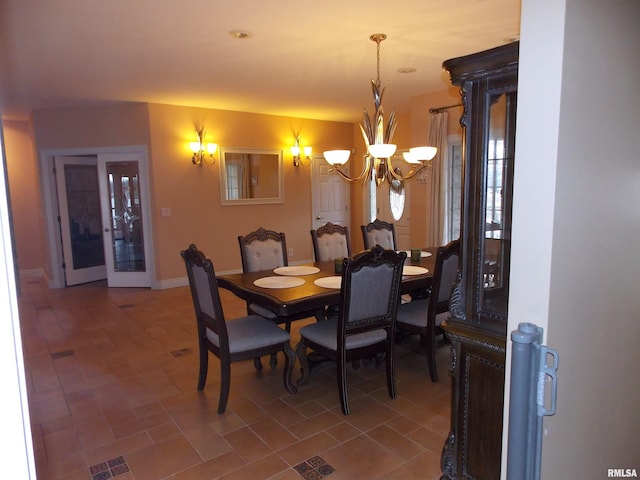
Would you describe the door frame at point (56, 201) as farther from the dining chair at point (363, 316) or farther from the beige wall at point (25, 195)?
the dining chair at point (363, 316)

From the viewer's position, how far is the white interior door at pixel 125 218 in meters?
6.15

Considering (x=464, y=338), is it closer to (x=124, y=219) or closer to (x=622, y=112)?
(x=622, y=112)

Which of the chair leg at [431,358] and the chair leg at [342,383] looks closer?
the chair leg at [342,383]

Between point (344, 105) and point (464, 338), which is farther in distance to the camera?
point (344, 105)

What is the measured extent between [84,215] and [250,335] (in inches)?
210

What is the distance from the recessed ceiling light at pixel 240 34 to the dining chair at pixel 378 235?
2.15 m

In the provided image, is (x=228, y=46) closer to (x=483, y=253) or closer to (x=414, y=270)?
(x=414, y=270)

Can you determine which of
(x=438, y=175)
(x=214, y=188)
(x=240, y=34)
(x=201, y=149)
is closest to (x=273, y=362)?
(x=240, y=34)

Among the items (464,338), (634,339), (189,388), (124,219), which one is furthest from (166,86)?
(634,339)

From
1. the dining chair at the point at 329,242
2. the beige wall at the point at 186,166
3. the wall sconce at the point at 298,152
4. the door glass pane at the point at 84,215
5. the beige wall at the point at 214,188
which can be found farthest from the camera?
the wall sconce at the point at 298,152

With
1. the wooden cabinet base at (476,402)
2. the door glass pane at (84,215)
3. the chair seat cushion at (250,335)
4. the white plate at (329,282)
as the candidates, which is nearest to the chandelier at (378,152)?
the white plate at (329,282)

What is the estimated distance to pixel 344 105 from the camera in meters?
6.31

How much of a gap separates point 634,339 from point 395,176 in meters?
2.17

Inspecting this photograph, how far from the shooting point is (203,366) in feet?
9.92
